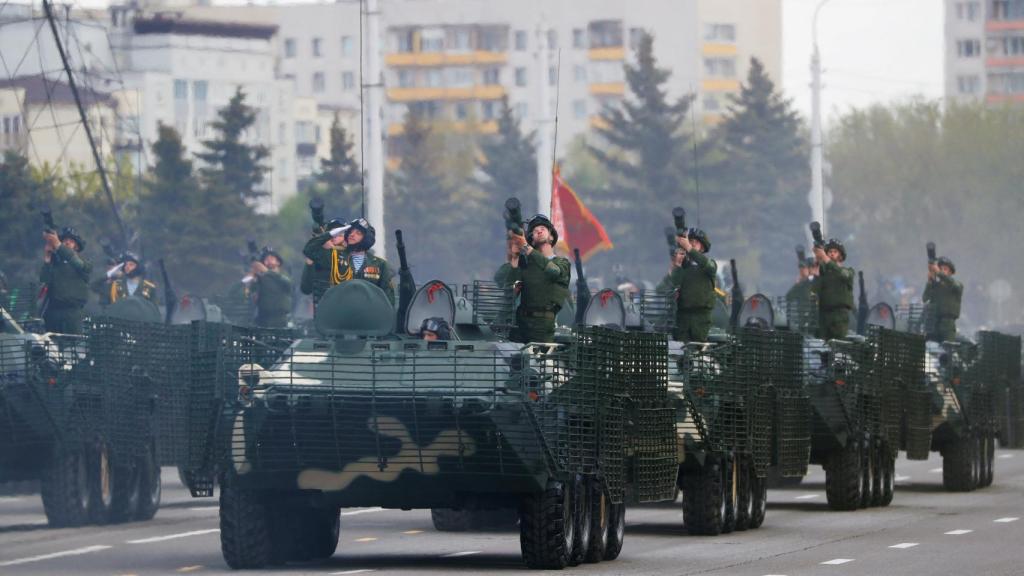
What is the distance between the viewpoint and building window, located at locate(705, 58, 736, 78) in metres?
164

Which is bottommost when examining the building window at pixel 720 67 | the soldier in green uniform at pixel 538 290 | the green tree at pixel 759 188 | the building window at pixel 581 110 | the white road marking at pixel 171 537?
the white road marking at pixel 171 537

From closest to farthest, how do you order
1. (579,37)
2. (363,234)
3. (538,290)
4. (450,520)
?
(538,290) < (363,234) < (450,520) < (579,37)

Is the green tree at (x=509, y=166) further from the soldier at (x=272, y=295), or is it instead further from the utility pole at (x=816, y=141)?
the soldier at (x=272, y=295)

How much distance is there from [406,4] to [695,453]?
473 ft

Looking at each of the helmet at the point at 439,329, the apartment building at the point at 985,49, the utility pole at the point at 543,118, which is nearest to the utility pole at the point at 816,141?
the utility pole at the point at 543,118

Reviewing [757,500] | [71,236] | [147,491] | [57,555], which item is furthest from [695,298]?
[71,236]

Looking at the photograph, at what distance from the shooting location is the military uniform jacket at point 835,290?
28250 mm

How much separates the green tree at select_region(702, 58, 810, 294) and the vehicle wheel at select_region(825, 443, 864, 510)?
71.3 meters

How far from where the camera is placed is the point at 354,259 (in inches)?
827

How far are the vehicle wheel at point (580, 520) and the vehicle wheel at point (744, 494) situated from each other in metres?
4.14

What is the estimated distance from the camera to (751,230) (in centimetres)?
9950

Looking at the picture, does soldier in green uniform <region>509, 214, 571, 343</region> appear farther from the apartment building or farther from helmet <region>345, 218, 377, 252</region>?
the apartment building

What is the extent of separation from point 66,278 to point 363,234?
703 cm

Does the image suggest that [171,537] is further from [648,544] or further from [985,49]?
[985,49]
